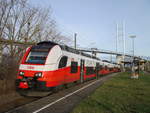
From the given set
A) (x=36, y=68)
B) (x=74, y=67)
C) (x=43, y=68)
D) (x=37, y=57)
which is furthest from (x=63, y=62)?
(x=74, y=67)

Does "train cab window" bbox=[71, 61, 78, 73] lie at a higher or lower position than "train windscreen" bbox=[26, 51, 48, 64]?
lower

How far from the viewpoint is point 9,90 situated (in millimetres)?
10461

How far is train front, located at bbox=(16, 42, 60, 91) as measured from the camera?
863cm

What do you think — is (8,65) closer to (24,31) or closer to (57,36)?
(24,31)

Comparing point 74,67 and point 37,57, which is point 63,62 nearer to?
point 37,57

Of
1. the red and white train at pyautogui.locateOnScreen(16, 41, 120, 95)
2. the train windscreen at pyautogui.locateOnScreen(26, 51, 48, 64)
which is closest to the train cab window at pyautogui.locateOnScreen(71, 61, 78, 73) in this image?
the red and white train at pyautogui.locateOnScreen(16, 41, 120, 95)

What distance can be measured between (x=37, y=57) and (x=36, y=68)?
3.14 feet

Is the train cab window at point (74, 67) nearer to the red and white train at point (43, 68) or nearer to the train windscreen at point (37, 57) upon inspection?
the red and white train at point (43, 68)

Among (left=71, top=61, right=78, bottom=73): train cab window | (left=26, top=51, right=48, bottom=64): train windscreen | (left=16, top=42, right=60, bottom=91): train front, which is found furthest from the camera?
(left=71, top=61, right=78, bottom=73): train cab window

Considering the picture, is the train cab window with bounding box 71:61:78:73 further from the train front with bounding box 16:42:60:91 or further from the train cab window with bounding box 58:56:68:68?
the train front with bounding box 16:42:60:91

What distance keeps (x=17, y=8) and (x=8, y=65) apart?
5.32m

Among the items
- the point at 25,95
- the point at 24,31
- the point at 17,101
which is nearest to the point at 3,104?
the point at 17,101

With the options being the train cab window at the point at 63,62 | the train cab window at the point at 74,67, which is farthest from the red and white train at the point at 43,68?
the train cab window at the point at 74,67

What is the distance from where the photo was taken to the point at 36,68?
356 inches
